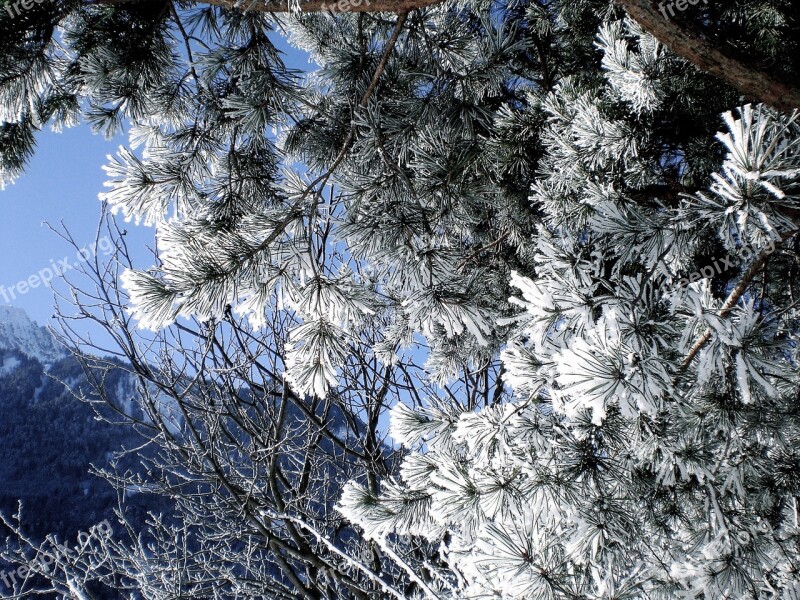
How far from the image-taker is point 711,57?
1.25 meters

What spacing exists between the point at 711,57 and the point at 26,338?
106761 mm

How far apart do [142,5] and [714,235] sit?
2.78 m

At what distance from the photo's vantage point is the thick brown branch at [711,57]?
4.04 feet

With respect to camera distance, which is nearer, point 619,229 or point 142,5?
point 619,229

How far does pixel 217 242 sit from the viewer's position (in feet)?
4.62

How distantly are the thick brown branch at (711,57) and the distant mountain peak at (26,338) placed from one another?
91.8m

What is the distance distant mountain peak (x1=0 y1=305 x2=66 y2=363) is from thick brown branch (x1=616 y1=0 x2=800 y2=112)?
9178 centimetres

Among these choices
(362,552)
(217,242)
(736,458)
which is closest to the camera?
(217,242)

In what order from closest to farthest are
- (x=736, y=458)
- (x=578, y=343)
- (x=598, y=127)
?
(x=578, y=343) < (x=598, y=127) < (x=736, y=458)

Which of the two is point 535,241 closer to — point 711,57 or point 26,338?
point 711,57

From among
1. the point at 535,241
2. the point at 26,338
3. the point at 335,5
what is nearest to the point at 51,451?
the point at 26,338

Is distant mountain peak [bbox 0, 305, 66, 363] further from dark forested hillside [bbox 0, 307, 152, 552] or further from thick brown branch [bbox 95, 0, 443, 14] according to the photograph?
thick brown branch [bbox 95, 0, 443, 14]

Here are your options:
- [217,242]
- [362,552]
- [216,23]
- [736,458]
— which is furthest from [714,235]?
[362,552]

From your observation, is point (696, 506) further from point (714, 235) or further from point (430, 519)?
point (714, 235)
